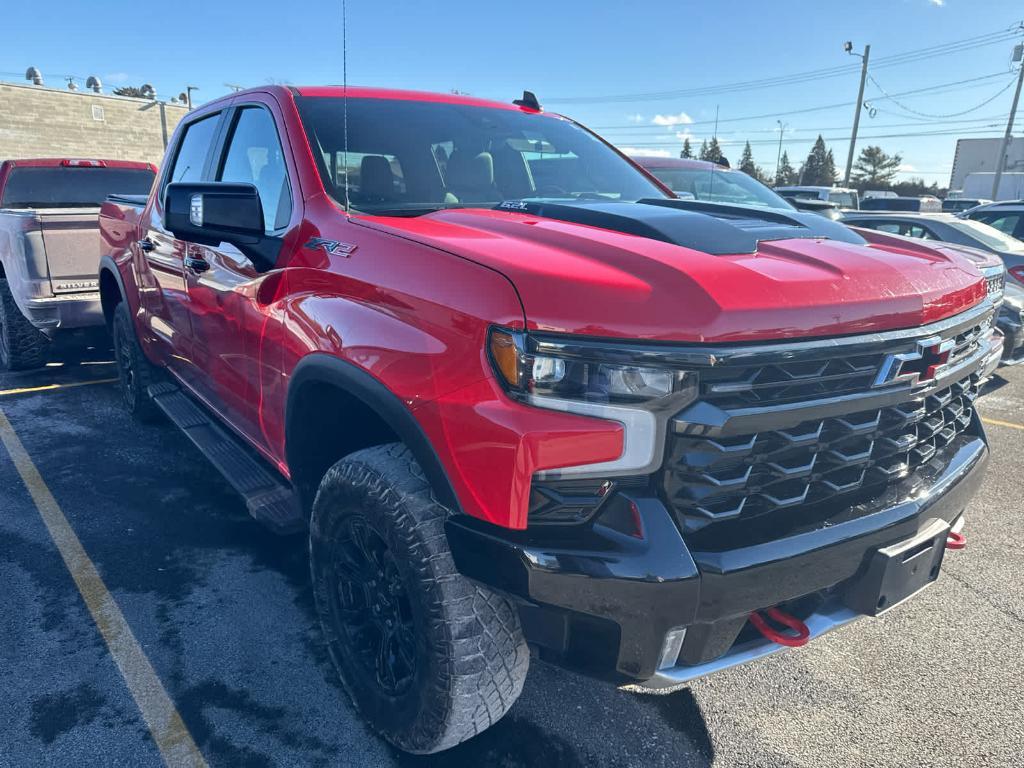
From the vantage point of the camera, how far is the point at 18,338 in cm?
641

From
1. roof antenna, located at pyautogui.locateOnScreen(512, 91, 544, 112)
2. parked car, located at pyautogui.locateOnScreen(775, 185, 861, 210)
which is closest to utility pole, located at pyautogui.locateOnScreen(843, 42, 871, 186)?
parked car, located at pyautogui.locateOnScreen(775, 185, 861, 210)

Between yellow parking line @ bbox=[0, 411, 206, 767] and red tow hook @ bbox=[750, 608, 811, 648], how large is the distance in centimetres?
169

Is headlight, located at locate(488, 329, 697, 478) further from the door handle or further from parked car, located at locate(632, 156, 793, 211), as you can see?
parked car, located at locate(632, 156, 793, 211)

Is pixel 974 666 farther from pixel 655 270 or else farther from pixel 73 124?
pixel 73 124

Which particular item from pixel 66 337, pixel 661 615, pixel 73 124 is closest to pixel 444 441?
pixel 661 615

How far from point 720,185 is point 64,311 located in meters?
5.92

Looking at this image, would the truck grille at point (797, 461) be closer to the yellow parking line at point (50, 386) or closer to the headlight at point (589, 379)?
the headlight at point (589, 379)

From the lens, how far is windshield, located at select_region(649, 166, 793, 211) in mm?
6613

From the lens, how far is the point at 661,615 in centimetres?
164

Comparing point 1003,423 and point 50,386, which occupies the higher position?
point 1003,423

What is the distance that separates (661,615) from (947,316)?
1275mm

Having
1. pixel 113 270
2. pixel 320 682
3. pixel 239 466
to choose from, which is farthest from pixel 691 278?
pixel 113 270

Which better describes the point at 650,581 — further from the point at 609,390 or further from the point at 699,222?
the point at 699,222

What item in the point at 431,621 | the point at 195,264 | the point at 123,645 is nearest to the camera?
the point at 431,621
